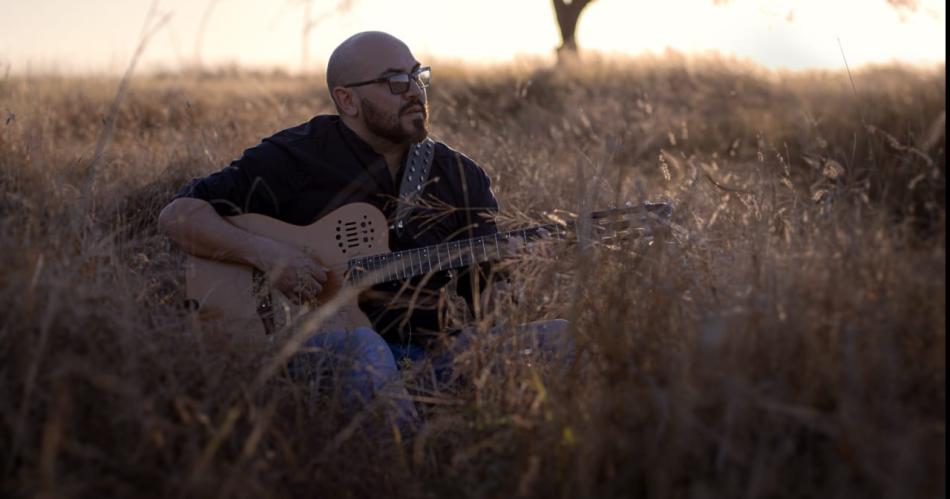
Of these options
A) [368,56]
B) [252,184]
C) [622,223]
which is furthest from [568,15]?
[622,223]

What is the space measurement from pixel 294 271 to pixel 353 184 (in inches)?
17.7

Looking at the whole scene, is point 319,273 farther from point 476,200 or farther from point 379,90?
point 379,90

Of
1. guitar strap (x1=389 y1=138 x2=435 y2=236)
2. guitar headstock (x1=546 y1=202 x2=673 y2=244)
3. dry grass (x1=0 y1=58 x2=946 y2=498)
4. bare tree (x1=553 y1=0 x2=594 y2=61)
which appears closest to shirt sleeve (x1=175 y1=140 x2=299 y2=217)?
guitar strap (x1=389 y1=138 x2=435 y2=236)

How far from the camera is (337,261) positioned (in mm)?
3824

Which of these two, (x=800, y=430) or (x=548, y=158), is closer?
(x=800, y=430)

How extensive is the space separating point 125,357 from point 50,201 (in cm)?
101

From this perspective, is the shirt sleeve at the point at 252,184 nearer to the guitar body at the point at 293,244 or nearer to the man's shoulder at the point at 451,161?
the guitar body at the point at 293,244

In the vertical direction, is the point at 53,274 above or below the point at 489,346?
above

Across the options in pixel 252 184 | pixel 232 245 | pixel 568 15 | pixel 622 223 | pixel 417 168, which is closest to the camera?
pixel 622 223

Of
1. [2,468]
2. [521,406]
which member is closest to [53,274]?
[2,468]

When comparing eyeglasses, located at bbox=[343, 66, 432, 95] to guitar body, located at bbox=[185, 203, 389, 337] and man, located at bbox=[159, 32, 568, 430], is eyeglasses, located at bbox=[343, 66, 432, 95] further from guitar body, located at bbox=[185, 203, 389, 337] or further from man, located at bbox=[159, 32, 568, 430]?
guitar body, located at bbox=[185, 203, 389, 337]

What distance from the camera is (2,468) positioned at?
7.30 ft

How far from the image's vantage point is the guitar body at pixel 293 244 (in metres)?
3.71

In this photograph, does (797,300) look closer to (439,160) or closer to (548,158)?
(439,160)
